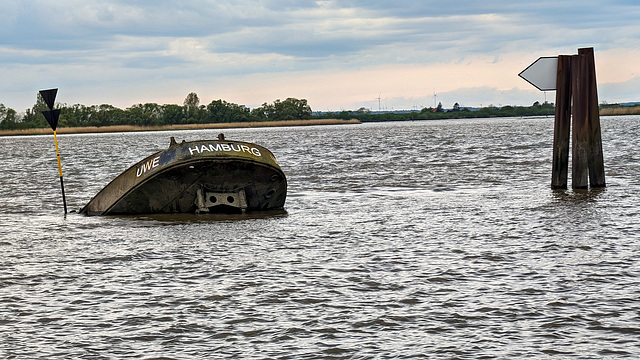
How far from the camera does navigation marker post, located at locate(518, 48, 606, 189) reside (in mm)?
15352

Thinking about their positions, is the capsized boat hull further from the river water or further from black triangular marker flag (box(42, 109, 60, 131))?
black triangular marker flag (box(42, 109, 60, 131))

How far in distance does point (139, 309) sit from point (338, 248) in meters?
3.44

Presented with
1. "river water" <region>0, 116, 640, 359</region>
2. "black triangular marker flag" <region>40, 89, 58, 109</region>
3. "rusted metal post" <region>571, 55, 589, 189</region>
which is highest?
"black triangular marker flag" <region>40, 89, 58, 109</region>

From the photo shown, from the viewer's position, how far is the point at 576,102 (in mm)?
15406

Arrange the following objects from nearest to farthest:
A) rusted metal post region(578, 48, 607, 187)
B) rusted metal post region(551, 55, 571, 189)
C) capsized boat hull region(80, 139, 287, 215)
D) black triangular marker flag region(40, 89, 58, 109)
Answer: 1. capsized boat hull region(80, 139, 287, 215)
2. black triangular marker flag region(40, 89, 58, 109)
3. rusted metal post region(578, 48, 607, 187)
4. rusted metal post region(551, 55, 571, 189)

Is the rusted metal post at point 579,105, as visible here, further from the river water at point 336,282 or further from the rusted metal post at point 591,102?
the river water at point 336,282

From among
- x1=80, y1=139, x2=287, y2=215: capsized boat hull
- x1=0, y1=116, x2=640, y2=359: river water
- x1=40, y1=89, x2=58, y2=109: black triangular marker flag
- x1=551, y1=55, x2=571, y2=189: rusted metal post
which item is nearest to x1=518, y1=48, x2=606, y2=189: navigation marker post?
x1=551, y1=55, x2=571, y2=189: rusted metal post

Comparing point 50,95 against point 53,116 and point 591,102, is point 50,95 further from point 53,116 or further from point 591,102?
point 591,102

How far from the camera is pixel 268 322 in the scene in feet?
21.4

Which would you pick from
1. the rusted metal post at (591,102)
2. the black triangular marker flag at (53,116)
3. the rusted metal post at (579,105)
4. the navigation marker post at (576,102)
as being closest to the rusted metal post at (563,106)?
the navigation marker post at (576,102)

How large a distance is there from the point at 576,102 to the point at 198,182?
744 cm

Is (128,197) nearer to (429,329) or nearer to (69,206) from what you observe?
(69,206)

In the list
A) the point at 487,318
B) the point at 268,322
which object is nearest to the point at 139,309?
the point at 268,322

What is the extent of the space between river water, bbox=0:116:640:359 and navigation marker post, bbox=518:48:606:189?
94cm
